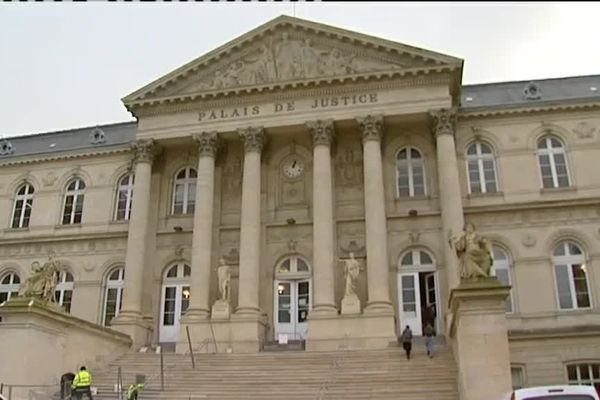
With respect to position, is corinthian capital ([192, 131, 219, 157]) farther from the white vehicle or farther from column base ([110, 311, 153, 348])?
the white vehicle

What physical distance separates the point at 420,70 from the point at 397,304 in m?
10.4

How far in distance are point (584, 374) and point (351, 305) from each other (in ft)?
29.9

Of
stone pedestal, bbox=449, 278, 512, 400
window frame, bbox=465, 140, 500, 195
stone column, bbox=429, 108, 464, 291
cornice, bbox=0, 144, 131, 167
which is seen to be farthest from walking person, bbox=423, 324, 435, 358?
cornice, bbox=0, 144, 131, 167

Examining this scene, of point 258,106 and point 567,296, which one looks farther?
point 258,106

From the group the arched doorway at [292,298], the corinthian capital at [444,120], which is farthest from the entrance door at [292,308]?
the corinthian capital at [444,120]

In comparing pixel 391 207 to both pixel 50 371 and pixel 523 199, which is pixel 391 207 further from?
pixel 50 371

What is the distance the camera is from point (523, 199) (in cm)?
2786

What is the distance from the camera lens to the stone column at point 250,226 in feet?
88.2

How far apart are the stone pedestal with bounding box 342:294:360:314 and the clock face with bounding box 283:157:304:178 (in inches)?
290

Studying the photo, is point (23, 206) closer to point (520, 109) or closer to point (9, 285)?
point (9, 285)

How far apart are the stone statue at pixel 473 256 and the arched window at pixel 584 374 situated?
939 cm

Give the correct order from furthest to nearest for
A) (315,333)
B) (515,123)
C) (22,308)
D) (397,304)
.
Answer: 1. (515,123)
2. (397,304)
3. (315,333)
4. (22,308)

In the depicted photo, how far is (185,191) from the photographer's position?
104 ft

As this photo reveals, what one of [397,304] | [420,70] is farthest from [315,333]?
[420,70]
